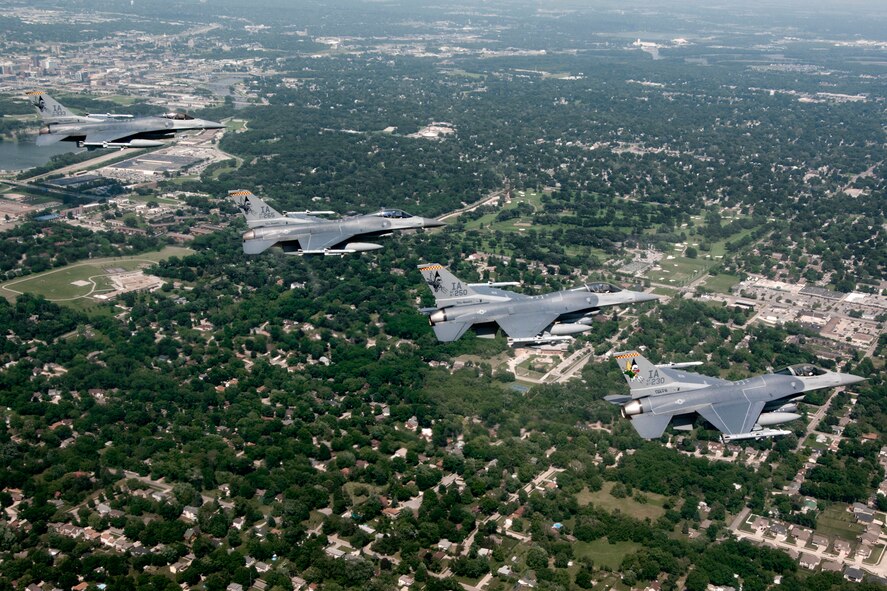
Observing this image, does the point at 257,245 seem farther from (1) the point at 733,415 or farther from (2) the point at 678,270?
(2) the point at 678,270

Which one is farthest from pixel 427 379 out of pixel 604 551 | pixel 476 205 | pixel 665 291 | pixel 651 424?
pixel 476 205

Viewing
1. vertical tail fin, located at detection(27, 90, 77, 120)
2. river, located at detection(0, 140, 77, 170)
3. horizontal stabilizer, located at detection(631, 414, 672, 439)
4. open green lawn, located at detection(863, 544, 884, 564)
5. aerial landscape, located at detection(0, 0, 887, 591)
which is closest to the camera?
horizontal stabilizer, located at detection(631, 414, 672, 439)

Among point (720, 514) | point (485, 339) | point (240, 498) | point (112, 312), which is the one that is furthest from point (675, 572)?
point (112, 312)

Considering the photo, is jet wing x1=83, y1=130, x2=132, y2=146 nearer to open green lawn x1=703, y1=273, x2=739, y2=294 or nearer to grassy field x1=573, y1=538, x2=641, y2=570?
grassy field x1=573, y1=538, x2=641, y2=570

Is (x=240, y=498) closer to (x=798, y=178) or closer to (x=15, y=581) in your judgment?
(x=15, y=581)

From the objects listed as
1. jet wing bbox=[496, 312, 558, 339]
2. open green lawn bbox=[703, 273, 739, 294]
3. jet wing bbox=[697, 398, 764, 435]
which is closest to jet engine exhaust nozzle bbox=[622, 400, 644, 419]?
jet wing bbox=[697, 398, 764, 435]

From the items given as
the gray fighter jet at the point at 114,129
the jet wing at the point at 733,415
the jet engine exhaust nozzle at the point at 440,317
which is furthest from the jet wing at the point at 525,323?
the gray fighter jet at the point at 114,129
